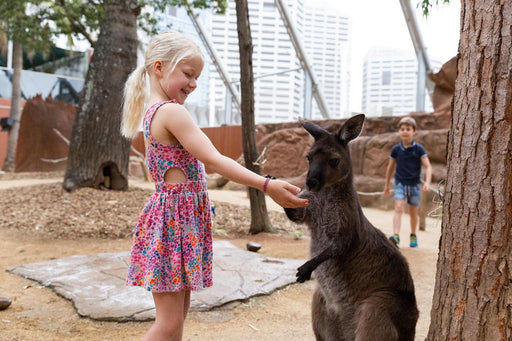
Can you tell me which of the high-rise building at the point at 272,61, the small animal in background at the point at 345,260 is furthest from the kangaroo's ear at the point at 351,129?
the high-rise building at the point at 272,61

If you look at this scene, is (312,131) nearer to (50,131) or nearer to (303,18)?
(303,18)

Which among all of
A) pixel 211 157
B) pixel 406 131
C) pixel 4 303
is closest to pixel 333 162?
pixel 211 157

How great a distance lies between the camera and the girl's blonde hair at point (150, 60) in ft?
6.67

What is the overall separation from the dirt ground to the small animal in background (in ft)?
2.76

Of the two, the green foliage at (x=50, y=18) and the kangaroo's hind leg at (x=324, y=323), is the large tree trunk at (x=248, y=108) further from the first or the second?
the green foliage at (x=50, y=18)

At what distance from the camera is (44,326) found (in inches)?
116

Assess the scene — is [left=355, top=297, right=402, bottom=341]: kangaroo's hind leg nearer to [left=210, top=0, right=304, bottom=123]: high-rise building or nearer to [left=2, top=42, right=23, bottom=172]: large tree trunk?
[left=210, top=0, right=304, bottom=123]: high-rise building

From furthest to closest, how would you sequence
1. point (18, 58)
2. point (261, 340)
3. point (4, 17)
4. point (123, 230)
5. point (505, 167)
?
1. point (18, 58)
2. point (4, 17)
3. point (123, 230)
4. point (261, 340)
5. point (505, 167)

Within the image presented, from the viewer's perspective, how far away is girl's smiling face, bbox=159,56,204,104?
80.4 inches

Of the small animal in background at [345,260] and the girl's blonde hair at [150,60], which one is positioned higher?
the girl's blonde hair at [150,60]

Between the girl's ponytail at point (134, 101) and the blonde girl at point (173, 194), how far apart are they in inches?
2.8

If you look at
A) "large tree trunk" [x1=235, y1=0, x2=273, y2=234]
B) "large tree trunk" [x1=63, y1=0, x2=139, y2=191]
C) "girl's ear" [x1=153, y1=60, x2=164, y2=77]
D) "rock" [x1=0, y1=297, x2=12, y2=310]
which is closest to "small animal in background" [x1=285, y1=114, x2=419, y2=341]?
"girl's ear" [x1=153, y1=60, x2=164, y2=77]

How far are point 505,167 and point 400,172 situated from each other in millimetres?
4406

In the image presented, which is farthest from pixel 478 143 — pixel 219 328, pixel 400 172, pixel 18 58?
pixel 18 58
